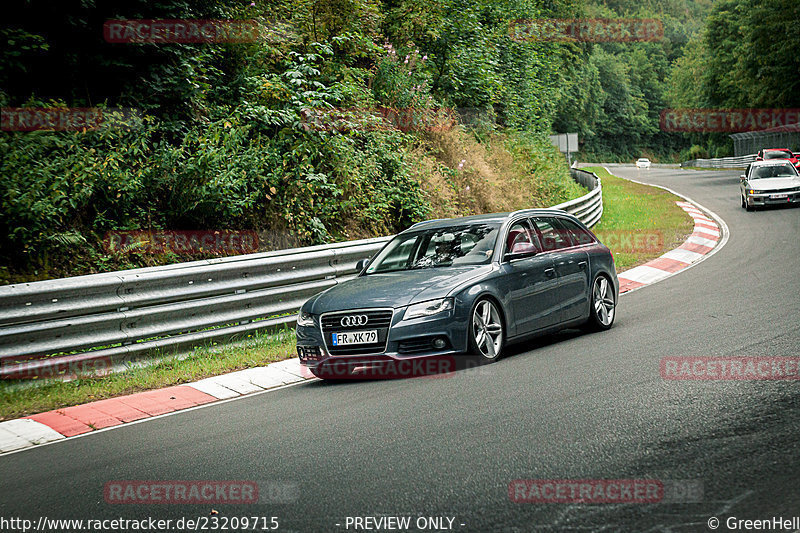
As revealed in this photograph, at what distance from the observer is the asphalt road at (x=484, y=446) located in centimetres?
395

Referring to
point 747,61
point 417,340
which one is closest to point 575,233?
point 417,340

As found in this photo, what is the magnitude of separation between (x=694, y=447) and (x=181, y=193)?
8901 mm

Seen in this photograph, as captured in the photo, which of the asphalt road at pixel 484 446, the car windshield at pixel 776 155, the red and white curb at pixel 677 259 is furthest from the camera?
the car windshield at pixel 776 155

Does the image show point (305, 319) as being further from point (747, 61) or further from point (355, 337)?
point (747, 61)

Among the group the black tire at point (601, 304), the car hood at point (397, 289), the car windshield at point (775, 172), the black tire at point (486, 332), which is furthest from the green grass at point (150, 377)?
the car windshield at point (775, 172)

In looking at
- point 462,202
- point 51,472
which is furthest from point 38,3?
point 462,202

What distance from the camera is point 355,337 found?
7.47 m

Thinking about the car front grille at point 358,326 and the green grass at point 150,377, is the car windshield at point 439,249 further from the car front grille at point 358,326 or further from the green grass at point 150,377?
the green grass at point 150,377

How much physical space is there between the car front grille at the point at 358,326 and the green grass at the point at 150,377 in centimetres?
138

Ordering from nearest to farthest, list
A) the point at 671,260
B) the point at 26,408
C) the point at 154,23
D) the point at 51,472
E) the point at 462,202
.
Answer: the point at 51,472, the point at 26,408, the point at 154,23, the point at 671,260, the point at 462,202

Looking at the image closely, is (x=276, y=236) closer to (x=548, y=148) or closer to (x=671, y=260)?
(x=671, y=260)

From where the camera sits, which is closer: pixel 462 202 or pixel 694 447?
pixel 694 447

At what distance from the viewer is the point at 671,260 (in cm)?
1633

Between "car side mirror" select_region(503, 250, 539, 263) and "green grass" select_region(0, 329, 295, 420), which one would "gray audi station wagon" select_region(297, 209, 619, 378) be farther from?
"green grass" select_region(0, 329, 295, 420)
